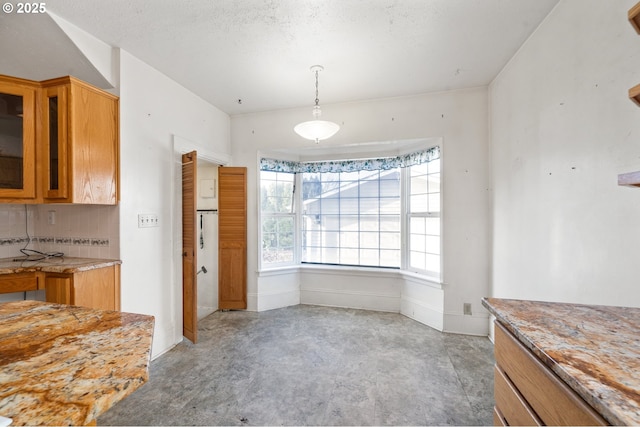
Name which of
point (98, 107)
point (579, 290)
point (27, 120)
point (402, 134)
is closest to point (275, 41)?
point (98, 107)

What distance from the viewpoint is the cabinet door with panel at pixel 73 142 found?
1938 mm

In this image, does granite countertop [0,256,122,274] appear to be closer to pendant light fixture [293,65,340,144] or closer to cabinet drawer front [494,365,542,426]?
pendant light fixture [293,65,340,144]

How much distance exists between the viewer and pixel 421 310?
10.4 ft

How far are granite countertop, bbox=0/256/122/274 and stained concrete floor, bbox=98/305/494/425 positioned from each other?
3.27ft

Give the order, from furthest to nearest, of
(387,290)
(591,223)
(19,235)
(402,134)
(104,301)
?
(387,290) → (402,134) → (19,235) → (104,301) → (591,223)

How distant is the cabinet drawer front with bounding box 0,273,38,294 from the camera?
1910 mm

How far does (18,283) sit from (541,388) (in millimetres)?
Result: 3105

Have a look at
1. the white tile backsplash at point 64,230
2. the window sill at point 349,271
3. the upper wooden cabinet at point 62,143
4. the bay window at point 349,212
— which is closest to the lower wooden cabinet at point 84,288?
the white tile backsplash at point 64,230

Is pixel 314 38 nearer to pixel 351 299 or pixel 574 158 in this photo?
pixel 574 158

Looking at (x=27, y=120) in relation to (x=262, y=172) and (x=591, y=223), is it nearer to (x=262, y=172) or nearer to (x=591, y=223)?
(x=262, y=172)

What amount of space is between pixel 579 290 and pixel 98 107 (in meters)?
3.56

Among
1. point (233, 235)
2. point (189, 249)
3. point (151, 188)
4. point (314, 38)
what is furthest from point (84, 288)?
point (314, 38)

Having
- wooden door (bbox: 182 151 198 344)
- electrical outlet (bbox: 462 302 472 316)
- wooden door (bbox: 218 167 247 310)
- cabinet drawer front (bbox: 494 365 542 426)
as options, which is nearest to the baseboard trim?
electrical outlet (bbox: 462 302 472 316)

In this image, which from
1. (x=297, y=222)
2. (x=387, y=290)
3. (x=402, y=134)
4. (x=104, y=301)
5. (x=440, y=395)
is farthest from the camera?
(x=297, y=222)
